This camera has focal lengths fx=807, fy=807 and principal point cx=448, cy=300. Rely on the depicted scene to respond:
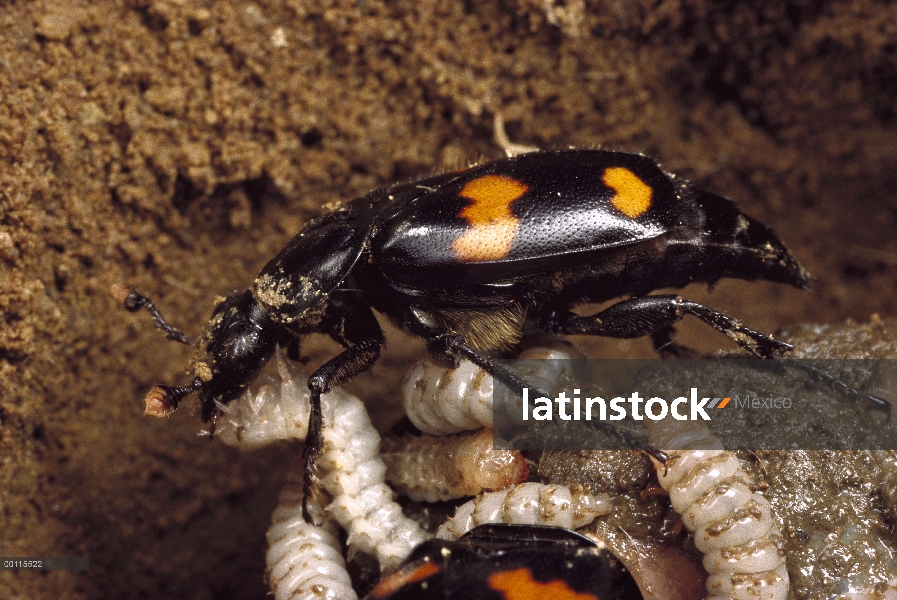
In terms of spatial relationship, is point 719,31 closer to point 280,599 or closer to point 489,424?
point 489,424

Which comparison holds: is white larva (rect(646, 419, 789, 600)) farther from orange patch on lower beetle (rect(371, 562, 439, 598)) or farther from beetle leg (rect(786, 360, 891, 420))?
orange patch on lower beetle (rect(371, 562, 439, 598))

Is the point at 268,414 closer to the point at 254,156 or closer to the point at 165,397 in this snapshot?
the point at 165,397

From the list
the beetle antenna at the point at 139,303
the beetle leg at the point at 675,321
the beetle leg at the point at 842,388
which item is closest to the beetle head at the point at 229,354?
the beetle antenna at the point at 139,303

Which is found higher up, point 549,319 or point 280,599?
point 549,319

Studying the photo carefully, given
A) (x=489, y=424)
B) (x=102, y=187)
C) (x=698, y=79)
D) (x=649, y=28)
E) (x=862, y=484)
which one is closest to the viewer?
(x=862, y=484)

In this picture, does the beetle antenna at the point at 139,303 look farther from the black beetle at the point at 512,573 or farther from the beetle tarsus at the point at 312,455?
the black beetle at the point at 512,573

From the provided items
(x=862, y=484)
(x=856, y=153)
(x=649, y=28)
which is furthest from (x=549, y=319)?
(x=856, y=153)
